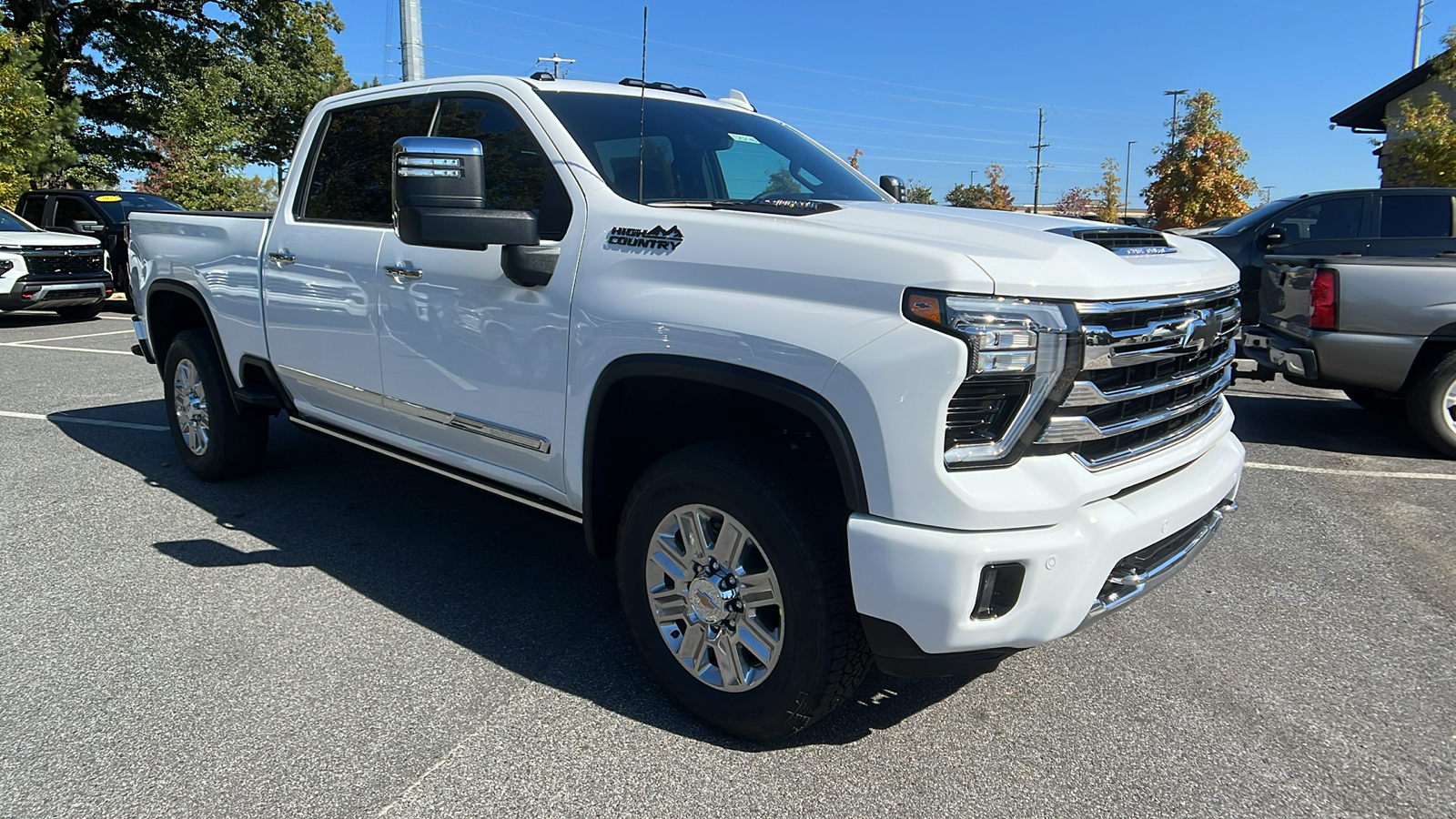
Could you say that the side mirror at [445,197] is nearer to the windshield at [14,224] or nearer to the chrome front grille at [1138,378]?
the chrome front grille at [1138,378]

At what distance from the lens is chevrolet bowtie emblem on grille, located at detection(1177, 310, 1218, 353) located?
8.87 feet

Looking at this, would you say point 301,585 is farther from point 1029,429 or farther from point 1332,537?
point 1332,537

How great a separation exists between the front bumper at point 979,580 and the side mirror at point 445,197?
57.6 inches

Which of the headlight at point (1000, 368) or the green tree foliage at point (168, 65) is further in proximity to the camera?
the green tree foliage at point (168, 65)

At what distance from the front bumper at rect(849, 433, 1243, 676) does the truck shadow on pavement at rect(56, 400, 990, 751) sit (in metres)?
0.65

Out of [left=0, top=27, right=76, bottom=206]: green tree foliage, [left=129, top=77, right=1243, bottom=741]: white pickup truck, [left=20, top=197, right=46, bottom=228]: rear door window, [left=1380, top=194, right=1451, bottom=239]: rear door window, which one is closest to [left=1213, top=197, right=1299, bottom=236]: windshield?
[left=1380, top=194, right=1451, bottom=239]: rear door window

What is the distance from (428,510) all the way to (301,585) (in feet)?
3.44

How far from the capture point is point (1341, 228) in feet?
29.9

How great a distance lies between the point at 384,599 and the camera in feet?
12.8

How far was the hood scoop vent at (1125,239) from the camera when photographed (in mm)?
2760

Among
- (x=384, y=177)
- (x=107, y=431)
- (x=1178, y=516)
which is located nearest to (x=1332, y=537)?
(x=1178, y=516)

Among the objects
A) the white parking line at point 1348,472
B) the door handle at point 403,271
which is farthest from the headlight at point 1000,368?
the white parking line at point 1348,472

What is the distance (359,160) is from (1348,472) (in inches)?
233

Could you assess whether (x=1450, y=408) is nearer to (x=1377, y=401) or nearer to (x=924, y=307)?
(x=1377, y=401)
